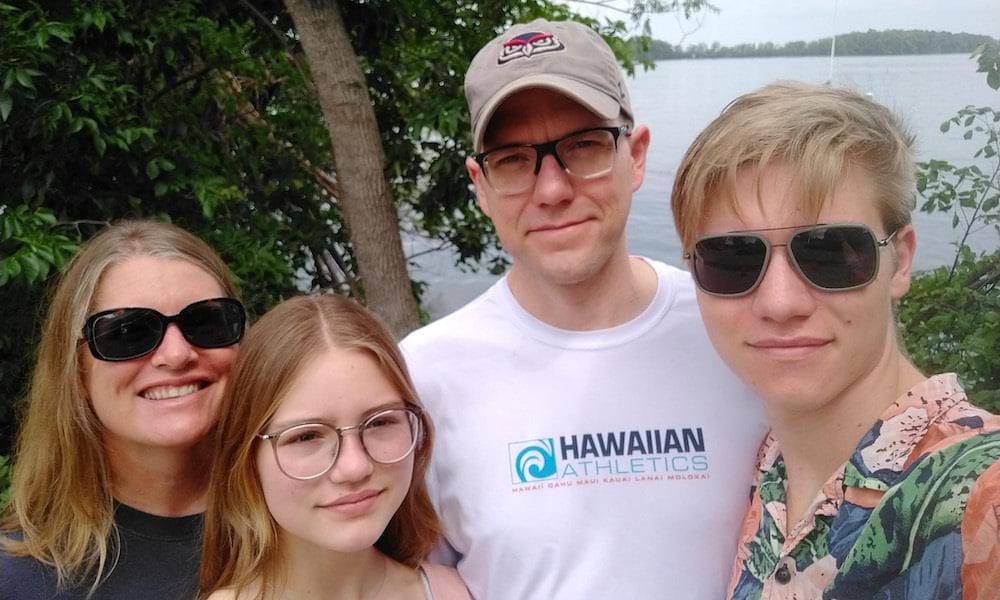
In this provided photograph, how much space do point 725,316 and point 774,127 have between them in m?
0.36

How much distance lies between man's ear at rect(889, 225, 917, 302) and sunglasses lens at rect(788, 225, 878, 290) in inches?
3.6

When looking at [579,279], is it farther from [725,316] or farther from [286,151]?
[286,151]

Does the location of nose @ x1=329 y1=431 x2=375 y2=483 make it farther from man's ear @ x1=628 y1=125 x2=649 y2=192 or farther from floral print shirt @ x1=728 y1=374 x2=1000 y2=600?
man's ear @ x1=628 y1=125 x2=649 y2=192

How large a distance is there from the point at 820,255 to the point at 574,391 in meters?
0.72

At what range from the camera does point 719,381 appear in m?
2.05

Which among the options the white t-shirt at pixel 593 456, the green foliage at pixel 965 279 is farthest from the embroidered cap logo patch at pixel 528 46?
the green foliage at pixel 965 279

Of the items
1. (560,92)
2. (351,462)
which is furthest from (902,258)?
(351,462)

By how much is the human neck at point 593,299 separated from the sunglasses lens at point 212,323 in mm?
730

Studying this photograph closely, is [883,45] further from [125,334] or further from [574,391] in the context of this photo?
[125,334]

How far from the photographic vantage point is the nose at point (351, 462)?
1.78 metres

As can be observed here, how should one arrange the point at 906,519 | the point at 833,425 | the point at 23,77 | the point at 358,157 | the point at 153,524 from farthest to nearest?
the point at 358,157 < the point at 23,77 < the point at 153,524 < the point at 833,425 < the point at 906,519

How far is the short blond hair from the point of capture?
4.97ft

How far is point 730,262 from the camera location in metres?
1.60

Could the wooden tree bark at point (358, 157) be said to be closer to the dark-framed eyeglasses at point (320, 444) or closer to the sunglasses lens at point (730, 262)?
the dark-framed eyeglasses at point (320, 444)
